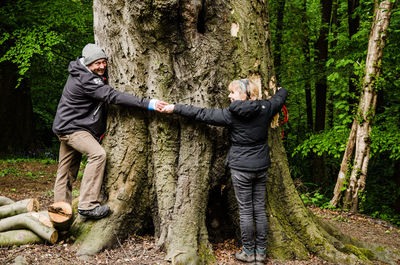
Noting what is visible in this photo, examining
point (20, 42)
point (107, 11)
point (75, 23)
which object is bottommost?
point (107, 11)

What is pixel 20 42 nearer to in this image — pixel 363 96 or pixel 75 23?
pixel 75 23

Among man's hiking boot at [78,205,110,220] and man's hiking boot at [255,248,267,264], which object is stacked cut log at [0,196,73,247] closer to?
man's hiking boot at [78,205,110,220]

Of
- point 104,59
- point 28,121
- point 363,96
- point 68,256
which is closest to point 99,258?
point 68,256

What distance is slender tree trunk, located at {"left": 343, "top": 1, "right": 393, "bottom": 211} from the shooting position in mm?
6531

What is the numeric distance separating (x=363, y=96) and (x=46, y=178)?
8.46m

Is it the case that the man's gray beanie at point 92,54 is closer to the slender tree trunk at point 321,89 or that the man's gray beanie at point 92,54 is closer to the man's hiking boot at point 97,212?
the man's hiking boot at point 97,212

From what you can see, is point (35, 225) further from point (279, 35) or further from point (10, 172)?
point (279, 35)

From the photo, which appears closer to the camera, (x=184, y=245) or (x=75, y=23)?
(x=184, y=245)

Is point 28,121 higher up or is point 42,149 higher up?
point 28,121

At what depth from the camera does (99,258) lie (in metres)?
3.66

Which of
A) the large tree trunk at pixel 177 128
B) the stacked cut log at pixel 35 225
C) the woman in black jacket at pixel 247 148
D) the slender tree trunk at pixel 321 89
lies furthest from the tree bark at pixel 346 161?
the stacked cut log at pixel 35 225

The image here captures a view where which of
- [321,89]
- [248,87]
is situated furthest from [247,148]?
[321,89]

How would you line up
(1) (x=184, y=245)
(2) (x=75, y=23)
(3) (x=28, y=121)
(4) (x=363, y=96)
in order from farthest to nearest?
1. (3) (x=28, y=121)
2. (2) (x=75, y=23)
3. (4) (x=363, y=96)
4. (1) (x=184, y=245)

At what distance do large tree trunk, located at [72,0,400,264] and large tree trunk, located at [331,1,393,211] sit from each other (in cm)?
327
